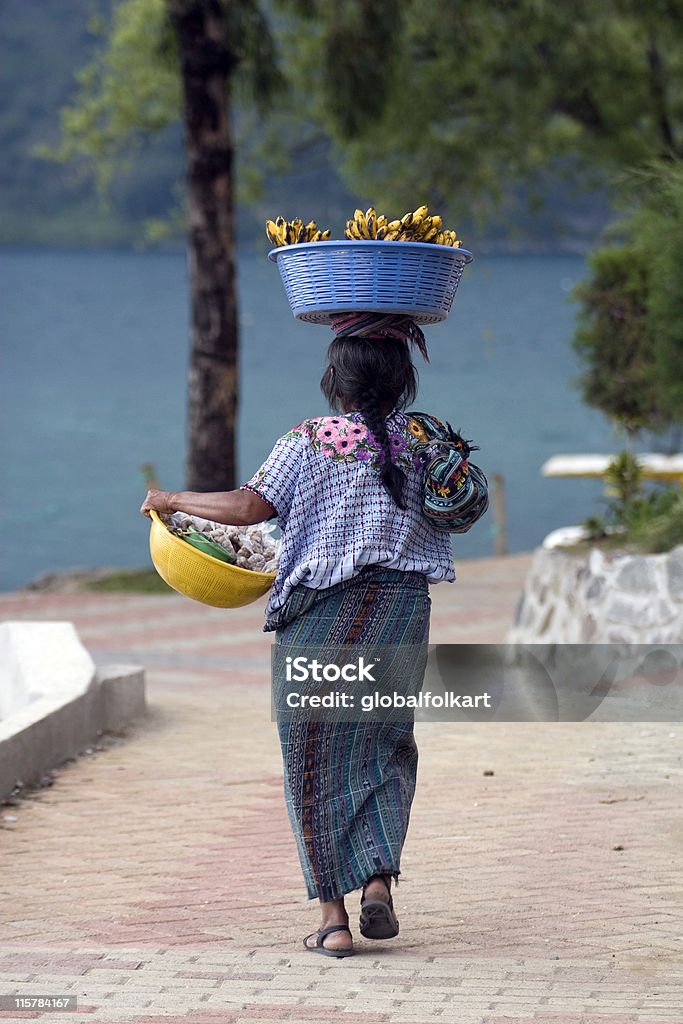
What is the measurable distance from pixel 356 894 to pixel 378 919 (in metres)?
0.87

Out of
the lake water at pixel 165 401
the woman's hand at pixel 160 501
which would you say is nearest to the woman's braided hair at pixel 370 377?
the woman's hand at pixel 160 501

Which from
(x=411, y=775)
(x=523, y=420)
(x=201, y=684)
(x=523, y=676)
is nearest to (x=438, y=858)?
(x=411, y=775)

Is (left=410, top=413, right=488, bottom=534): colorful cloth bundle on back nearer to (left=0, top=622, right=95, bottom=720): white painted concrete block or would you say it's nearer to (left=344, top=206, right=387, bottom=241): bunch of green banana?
(left=344, top=206, right=387, bottom=241): bunch of green banana

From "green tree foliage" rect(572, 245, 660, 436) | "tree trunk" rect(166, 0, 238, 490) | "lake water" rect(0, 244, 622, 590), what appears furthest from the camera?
"lake water" rect(0, 244, 622, 590)

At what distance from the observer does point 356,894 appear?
5273 millimetres

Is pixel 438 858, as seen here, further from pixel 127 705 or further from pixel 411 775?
pixel 127 705

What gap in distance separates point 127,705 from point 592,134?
43.6ft

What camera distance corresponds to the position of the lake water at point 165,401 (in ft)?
135

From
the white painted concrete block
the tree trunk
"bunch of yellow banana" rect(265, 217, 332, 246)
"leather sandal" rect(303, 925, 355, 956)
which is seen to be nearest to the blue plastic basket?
"bunch of yellow banana" rect(265, 217, 332, 246)

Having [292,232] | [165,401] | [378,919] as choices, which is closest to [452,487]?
[292,232]

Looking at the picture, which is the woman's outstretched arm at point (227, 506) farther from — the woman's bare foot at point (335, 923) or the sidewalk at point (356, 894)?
the sidewalk at point (356, 894)

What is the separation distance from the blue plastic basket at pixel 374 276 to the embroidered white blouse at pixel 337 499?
0.33 metres

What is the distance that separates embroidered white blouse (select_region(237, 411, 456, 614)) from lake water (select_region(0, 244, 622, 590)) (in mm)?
4460

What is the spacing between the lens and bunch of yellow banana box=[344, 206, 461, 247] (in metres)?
4.39
